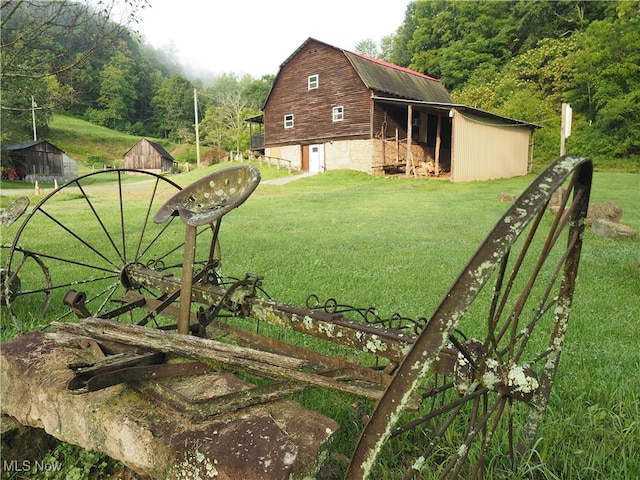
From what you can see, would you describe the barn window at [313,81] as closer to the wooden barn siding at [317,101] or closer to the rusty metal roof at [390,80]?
the wooden barn siding at [317,101]

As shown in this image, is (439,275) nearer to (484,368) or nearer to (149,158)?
(484,368)

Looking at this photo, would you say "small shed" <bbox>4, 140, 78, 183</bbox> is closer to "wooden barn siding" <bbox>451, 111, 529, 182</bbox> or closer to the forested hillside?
the forested hillside

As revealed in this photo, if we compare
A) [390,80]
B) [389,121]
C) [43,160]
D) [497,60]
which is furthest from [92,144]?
[497,60]

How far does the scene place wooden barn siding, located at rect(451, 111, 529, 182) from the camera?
64.8 ft

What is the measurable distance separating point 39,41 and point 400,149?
2152 centimetres

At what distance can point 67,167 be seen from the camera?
36062mm

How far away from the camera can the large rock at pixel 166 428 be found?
157 cm

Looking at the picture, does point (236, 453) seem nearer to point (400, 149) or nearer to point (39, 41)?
point (39, 41)

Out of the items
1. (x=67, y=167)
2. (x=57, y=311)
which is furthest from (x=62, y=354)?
(x=67, y=167)

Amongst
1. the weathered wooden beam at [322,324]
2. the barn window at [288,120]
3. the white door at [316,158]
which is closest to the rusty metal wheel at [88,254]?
the weathered wooden beam at [322,324]

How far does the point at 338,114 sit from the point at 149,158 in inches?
1167

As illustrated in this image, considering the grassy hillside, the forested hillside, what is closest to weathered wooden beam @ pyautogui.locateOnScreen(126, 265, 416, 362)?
the forested hillside

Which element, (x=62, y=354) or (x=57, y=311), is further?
(x=57, y=311)

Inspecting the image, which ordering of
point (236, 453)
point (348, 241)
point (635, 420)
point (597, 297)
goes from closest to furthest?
point (236, 453), point (635, 420), point (597, 297), point (348, 241)
